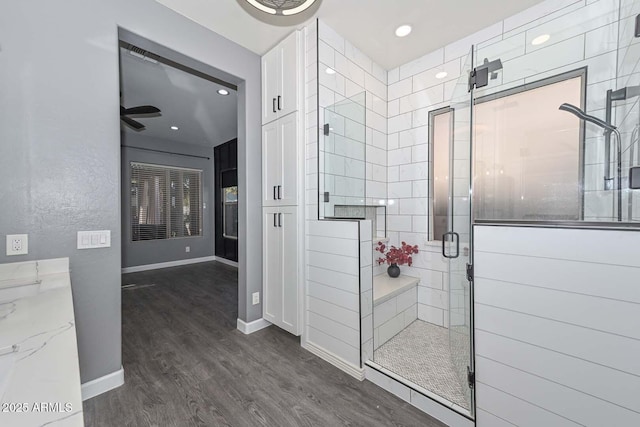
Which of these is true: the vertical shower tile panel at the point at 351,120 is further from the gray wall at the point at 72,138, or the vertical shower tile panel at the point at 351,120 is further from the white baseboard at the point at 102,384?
the white baseboard at the point at 102,384

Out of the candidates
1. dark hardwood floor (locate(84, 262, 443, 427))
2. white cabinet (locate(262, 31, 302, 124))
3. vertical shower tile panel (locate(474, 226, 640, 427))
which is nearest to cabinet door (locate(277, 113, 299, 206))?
white cabinet (locate(262, 31, 302, 124))

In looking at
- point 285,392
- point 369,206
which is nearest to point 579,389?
point 285,392

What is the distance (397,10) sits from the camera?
2.05 metres

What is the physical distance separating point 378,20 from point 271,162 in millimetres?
1537

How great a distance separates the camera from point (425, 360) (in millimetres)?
1966

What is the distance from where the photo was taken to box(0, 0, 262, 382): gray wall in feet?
4.81

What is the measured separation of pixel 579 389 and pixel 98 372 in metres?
2.67

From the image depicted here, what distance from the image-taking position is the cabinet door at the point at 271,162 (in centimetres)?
244

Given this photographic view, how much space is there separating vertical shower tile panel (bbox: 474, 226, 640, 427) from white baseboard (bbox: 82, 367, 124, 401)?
7.51ft

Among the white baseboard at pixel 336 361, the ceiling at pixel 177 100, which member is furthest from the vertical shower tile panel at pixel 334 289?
the ceiling at pixel 177 100

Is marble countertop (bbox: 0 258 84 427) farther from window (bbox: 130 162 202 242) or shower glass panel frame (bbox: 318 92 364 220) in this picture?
window (bbox: 130 162 202 242)

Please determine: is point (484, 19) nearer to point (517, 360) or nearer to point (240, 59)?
point (240, 59)

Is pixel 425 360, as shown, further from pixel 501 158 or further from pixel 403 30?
pixel 403 30

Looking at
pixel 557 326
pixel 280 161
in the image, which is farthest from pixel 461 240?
pixel 280 161
